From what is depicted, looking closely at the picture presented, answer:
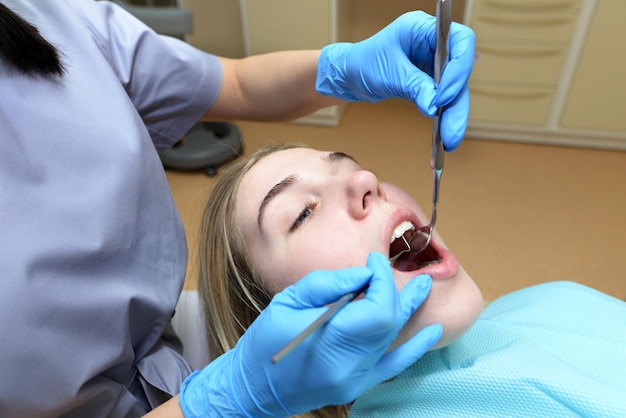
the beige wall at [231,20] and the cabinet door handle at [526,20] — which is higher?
the cabinet door handle at [526,20]

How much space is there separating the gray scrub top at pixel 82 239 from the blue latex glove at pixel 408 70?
440 mm

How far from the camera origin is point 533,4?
2.30m

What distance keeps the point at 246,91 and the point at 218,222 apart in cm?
42

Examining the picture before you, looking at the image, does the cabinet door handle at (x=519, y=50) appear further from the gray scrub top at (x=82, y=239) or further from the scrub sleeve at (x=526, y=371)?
the gray scrub top at (x=82, y=239)

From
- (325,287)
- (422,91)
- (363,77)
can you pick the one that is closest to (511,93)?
(363,77)

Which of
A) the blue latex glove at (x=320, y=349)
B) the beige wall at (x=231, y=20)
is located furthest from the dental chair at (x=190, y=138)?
the blue latex glove at (x=320, y=349)

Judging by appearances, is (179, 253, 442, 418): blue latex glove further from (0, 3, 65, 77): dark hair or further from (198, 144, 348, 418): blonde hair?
(0, 3, 65, 77): dark hair

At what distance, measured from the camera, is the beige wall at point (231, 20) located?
2.88 meters

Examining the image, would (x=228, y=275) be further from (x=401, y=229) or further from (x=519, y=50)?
(x=519, y=50)

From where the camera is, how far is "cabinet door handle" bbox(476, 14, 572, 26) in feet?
7.58

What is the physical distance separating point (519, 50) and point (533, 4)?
0.70ft

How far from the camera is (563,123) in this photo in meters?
2.59

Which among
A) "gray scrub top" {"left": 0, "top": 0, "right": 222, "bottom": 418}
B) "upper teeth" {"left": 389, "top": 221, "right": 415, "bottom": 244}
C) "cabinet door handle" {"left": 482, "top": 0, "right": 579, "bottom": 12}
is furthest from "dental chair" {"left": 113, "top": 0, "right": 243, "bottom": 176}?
"upper teeth" {"left": 389, "top": 221, "right": 415, "bottom": 244}

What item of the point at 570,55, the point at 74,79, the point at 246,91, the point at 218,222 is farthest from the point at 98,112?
the point at 570,55
